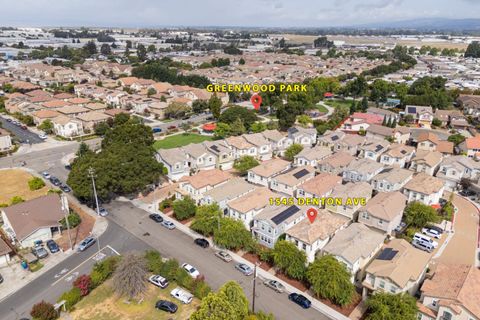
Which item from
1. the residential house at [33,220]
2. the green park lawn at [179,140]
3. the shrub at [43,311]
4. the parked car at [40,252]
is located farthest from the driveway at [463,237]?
the green park lawn at [179,140]

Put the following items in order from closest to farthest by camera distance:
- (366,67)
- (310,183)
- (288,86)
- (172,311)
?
(172,311) → (310,183) → (288,86) → (366,67)

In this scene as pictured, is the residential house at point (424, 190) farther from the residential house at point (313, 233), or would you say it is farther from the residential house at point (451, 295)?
the residential house at point (451, 295)

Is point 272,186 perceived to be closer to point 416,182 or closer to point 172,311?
point 416,182

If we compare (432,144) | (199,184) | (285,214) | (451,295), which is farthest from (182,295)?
(432,144)

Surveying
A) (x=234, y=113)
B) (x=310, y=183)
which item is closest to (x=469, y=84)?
(x=234, y=113)

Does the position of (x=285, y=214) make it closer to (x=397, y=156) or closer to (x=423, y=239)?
(x=423, y=239)

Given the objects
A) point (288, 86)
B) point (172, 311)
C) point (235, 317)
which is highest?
point (288, 86)

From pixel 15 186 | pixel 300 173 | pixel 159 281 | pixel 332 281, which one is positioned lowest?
pixel 159 281
